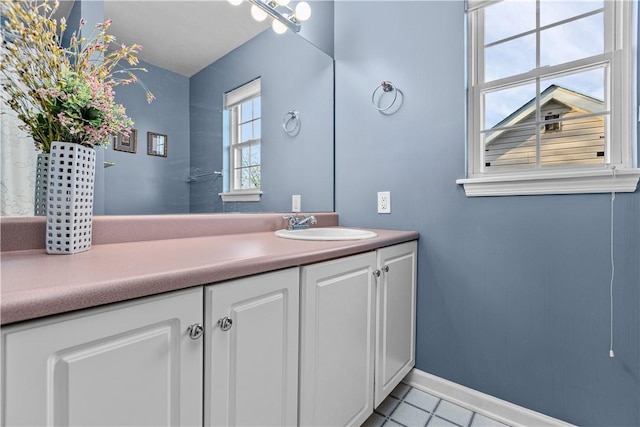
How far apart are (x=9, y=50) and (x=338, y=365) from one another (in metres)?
1.33

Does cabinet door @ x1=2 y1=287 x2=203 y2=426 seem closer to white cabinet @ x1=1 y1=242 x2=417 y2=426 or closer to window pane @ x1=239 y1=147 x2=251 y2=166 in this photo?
white cabinet @ x1=1 y1=242 x2=417 y2=426

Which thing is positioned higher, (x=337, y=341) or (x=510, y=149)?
(x=510, y=149)

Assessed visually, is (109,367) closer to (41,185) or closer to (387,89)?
(41,185)

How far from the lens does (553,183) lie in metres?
1.25

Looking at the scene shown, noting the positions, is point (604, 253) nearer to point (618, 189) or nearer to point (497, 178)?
point (618, 189)

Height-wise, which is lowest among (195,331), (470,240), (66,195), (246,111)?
(195,331)

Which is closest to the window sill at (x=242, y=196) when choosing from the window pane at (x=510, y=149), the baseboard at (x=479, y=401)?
Result: the window pane at (x=510, y=149)

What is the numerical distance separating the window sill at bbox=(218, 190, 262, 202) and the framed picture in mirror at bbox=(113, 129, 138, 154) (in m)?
0.39

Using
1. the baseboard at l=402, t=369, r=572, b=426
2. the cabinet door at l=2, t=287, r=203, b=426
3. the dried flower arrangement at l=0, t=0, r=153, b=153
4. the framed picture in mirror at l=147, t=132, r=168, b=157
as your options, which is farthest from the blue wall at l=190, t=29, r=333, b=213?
the baseboard at l=402, t=369, r=572, b=426

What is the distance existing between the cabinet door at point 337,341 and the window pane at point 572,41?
1.20m

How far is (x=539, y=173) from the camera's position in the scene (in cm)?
131

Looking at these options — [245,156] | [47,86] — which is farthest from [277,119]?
[47,86]

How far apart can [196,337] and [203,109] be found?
960 mm

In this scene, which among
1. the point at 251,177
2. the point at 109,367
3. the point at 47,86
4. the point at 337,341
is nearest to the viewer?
the point at 109,367
